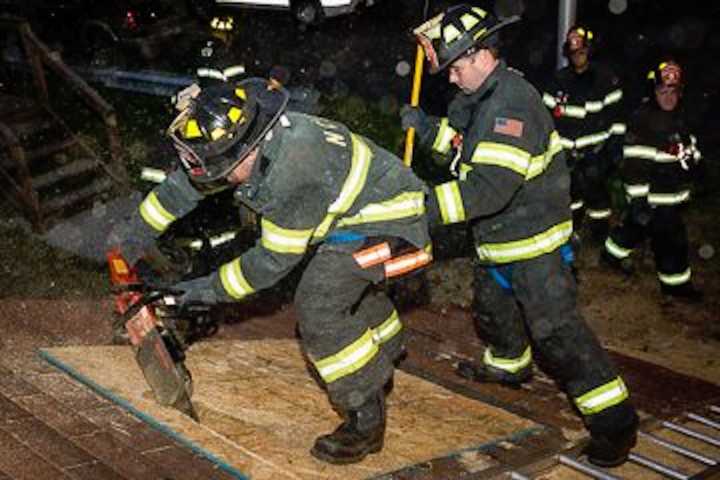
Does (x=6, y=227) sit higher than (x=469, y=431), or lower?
lower

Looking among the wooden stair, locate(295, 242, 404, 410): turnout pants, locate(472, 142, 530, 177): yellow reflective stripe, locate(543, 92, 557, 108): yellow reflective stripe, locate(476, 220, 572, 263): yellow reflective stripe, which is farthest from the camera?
the wooden stair

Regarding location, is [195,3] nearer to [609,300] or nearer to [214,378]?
[609,300]

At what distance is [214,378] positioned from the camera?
480 centimetres

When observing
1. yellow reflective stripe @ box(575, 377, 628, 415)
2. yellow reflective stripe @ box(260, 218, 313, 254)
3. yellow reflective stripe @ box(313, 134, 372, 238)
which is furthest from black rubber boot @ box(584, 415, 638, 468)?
yellow reflective stripe @ box(260, 218, 313, 254)

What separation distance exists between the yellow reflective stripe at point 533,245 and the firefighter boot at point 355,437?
1.06 m

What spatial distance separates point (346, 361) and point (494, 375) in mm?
1627

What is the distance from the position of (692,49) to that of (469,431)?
41.6 feet

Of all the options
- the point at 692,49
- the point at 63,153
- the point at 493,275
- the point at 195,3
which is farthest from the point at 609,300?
the point at 692,49

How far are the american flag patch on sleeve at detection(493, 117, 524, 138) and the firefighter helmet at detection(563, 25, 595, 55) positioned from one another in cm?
411

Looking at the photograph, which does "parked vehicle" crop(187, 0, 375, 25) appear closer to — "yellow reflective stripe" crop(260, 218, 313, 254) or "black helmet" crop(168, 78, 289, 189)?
"black helmet" crop(168, 78, 289, 189)

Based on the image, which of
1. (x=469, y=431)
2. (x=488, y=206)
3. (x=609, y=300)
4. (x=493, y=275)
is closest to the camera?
(x=488, y=206)

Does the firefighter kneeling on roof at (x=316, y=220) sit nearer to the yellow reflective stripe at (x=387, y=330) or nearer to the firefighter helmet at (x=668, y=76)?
the yellow reflective stripe at (x=387, y=330)

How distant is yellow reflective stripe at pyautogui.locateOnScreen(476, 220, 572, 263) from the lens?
4.45m

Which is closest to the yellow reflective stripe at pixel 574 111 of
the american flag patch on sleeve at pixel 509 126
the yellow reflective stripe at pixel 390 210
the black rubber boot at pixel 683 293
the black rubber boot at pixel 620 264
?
the black rubber boot at pixel 620 264
